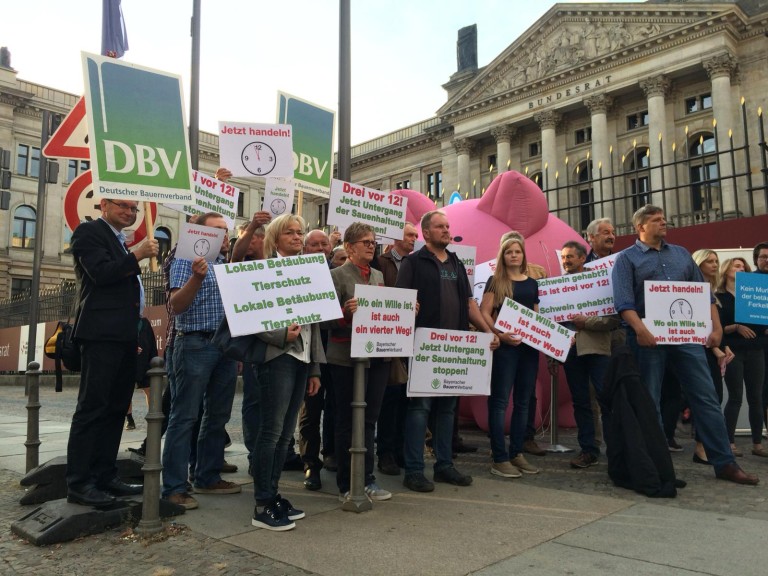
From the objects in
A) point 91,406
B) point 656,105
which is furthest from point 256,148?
point 656,105

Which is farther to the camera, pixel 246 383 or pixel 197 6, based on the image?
pixel 197 6

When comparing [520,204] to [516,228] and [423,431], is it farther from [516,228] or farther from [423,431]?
[423,431]

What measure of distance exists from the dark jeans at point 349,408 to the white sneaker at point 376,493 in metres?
0.05

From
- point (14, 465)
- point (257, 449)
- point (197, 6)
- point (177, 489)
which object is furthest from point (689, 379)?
point (197, 6)

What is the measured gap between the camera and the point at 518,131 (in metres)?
44.1

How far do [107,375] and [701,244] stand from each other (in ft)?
32.2

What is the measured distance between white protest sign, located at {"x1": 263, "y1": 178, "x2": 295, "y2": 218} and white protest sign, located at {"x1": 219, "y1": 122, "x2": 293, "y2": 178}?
11 cm

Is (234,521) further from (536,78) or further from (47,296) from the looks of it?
(536,78)

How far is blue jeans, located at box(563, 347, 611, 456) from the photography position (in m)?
5.42

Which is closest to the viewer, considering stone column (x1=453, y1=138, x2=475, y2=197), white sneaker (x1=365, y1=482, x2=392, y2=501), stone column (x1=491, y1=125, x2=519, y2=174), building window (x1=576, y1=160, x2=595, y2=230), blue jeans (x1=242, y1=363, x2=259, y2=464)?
white sneaker (x1=365, y1=482, x2=392, y2=501)

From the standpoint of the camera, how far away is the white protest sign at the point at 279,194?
5.94m

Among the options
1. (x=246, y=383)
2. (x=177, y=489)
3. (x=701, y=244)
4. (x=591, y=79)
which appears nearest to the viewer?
(x=177, y=489)

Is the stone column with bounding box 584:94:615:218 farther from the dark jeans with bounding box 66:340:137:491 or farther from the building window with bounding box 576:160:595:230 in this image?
the dark jeans with bounding box 66:340:137:491

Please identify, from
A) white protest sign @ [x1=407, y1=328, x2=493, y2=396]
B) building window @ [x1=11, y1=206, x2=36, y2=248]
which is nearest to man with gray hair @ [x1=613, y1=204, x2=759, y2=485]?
white protest sign @ [x1=407, y1=328, x2=493, y2=396]
